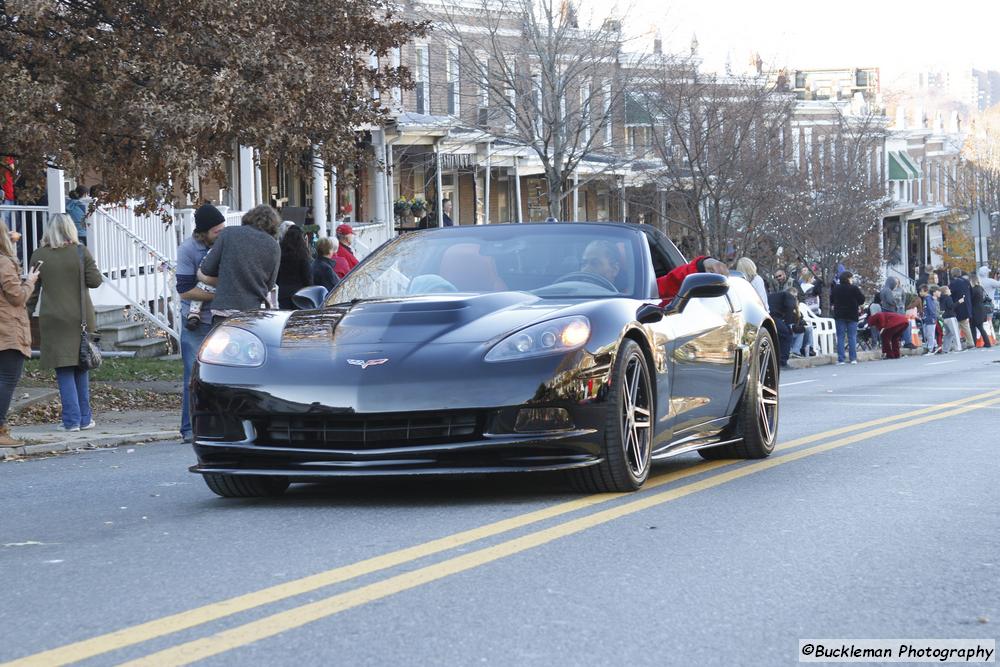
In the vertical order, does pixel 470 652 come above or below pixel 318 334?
below

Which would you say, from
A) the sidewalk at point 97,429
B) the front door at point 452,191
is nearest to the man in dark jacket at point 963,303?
the front door at point 452,191

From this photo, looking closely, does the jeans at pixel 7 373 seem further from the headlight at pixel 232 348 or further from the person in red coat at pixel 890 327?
the person in red coat at pixel 890 327

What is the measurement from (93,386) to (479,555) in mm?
12258

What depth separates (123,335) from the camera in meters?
21.9

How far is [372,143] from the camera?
1332 inches

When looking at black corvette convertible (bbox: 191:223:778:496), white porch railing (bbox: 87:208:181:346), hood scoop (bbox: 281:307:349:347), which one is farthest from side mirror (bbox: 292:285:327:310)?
white porch railing (bbox: 87:208:181:346)

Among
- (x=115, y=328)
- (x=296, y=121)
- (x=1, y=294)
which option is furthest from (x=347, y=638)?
(x=115, y=328)

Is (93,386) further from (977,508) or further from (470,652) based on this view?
(470,652)

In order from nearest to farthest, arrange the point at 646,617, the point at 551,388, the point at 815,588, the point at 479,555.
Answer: the point at 646,617, the point at 815,588, the point at 479,555, the point at 551,388

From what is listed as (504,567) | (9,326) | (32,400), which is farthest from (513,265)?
(32,400)

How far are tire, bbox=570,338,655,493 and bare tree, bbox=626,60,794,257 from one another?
2440 centimetres

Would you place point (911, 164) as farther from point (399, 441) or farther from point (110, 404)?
point (399, 441)

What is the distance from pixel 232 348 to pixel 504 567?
7.97 ft

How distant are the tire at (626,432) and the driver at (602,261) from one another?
79cm
